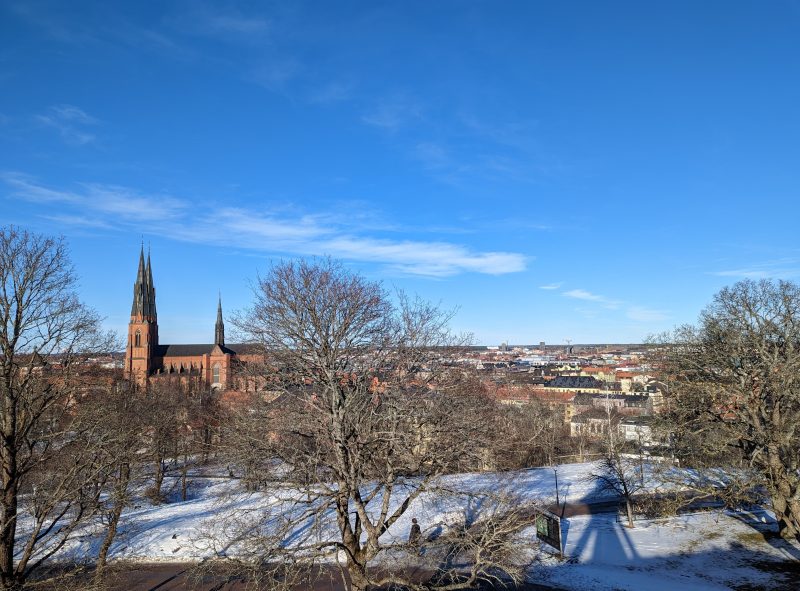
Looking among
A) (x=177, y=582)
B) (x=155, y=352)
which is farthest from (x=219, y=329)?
(x=177, y=582)

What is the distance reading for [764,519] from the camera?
72.3 feet

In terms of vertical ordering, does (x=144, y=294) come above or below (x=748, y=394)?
above

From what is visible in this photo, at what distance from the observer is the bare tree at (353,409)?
11.0 m

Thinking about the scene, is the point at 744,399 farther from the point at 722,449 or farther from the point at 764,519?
the point at 764,519

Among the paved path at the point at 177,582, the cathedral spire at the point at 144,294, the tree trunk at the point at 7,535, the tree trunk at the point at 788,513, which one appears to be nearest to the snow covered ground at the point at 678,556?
the tree trunk at the point at 788,513

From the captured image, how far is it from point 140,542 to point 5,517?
1231cm

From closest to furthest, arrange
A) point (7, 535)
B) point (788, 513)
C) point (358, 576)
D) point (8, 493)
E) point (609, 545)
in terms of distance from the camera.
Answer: point (358, 576) → point (7, 535) → point (8, 493) → point (788, 513) → point (609, 545)

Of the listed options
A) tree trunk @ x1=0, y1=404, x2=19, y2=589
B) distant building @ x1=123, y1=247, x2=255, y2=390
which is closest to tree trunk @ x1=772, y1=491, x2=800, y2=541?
tree trunk @ x1=0, y1=404, x2=19, y2=589

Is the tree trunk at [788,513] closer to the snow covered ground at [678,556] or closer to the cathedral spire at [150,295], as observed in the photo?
the snow covered ground at [678,556]

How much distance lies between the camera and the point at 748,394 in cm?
1820

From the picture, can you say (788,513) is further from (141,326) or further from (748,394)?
(141,326)

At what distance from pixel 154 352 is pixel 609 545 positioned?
93722 millimetres

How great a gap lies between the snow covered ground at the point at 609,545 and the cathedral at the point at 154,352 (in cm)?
→ 6657

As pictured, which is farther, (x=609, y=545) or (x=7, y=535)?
(x=609, y=545)
